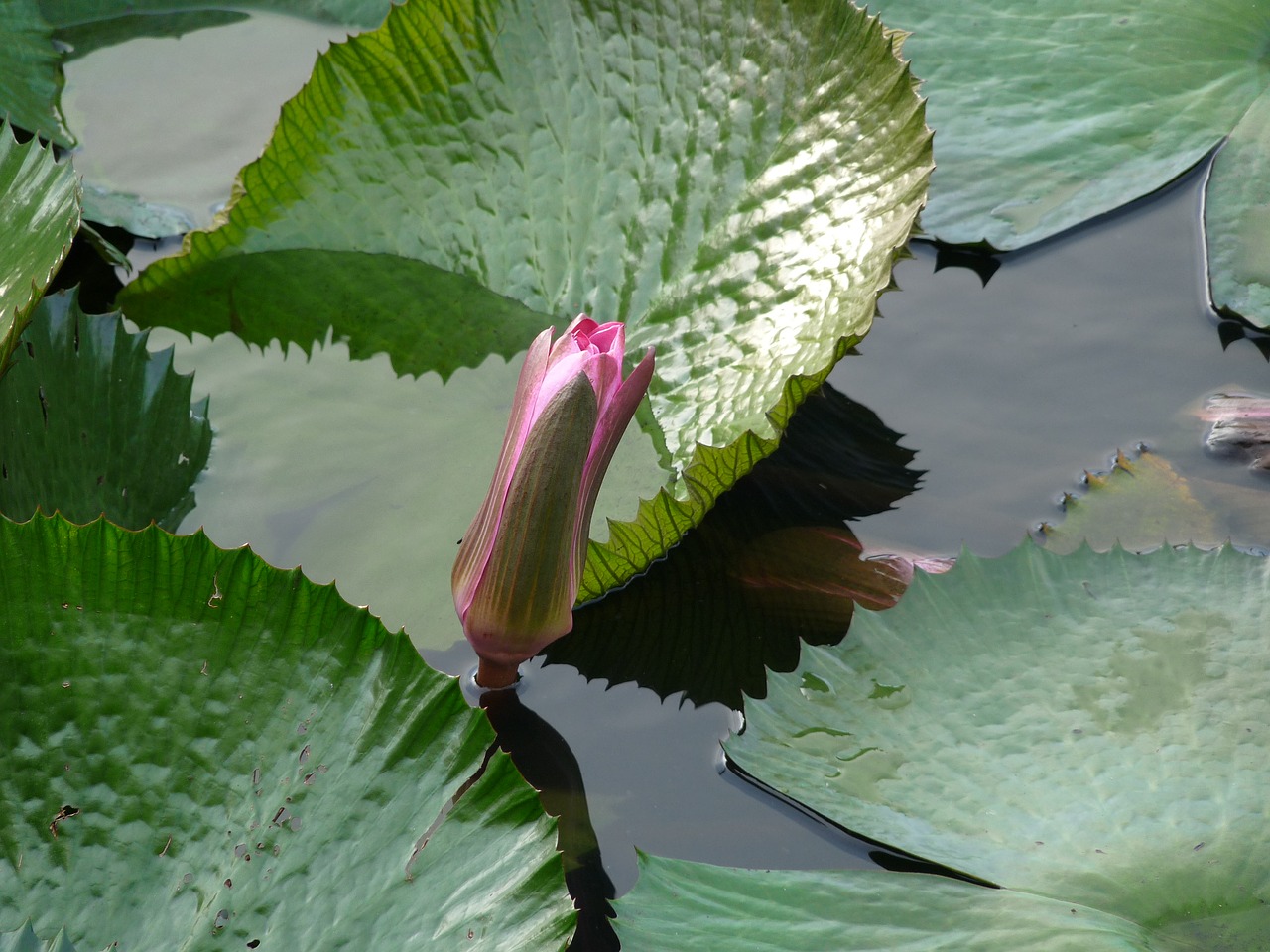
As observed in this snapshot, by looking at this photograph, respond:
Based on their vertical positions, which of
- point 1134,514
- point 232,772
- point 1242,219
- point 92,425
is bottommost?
point 1134,514

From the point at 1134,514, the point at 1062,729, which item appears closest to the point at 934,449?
the point at 1134,514

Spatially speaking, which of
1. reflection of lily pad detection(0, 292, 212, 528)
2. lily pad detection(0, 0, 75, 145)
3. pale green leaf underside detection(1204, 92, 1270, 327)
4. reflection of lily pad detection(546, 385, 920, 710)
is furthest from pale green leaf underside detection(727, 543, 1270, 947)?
lily pad detection(0, 0, 75, 145)

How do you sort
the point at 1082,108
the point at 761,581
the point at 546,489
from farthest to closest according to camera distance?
the point at 1082,108 → the point at 761,581 → the point at 546,489

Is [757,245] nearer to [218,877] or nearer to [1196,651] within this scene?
[1196,651]

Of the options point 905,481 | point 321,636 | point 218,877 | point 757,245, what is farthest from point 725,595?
point 218,877

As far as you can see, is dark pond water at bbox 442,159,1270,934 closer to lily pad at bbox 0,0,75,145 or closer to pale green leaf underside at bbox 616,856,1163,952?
pale green leaf underside at bbox 616,856,1163,952

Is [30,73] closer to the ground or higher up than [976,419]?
higher up

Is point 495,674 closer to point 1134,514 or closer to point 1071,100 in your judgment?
point 1134,514

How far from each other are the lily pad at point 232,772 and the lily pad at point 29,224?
0.66 feet

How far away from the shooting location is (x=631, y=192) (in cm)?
132

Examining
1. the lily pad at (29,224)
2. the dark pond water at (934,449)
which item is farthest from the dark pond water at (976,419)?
the lily pad at (29,224)

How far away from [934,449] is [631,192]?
45cm

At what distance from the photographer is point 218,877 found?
2.54 ft

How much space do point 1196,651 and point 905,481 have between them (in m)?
0.38
